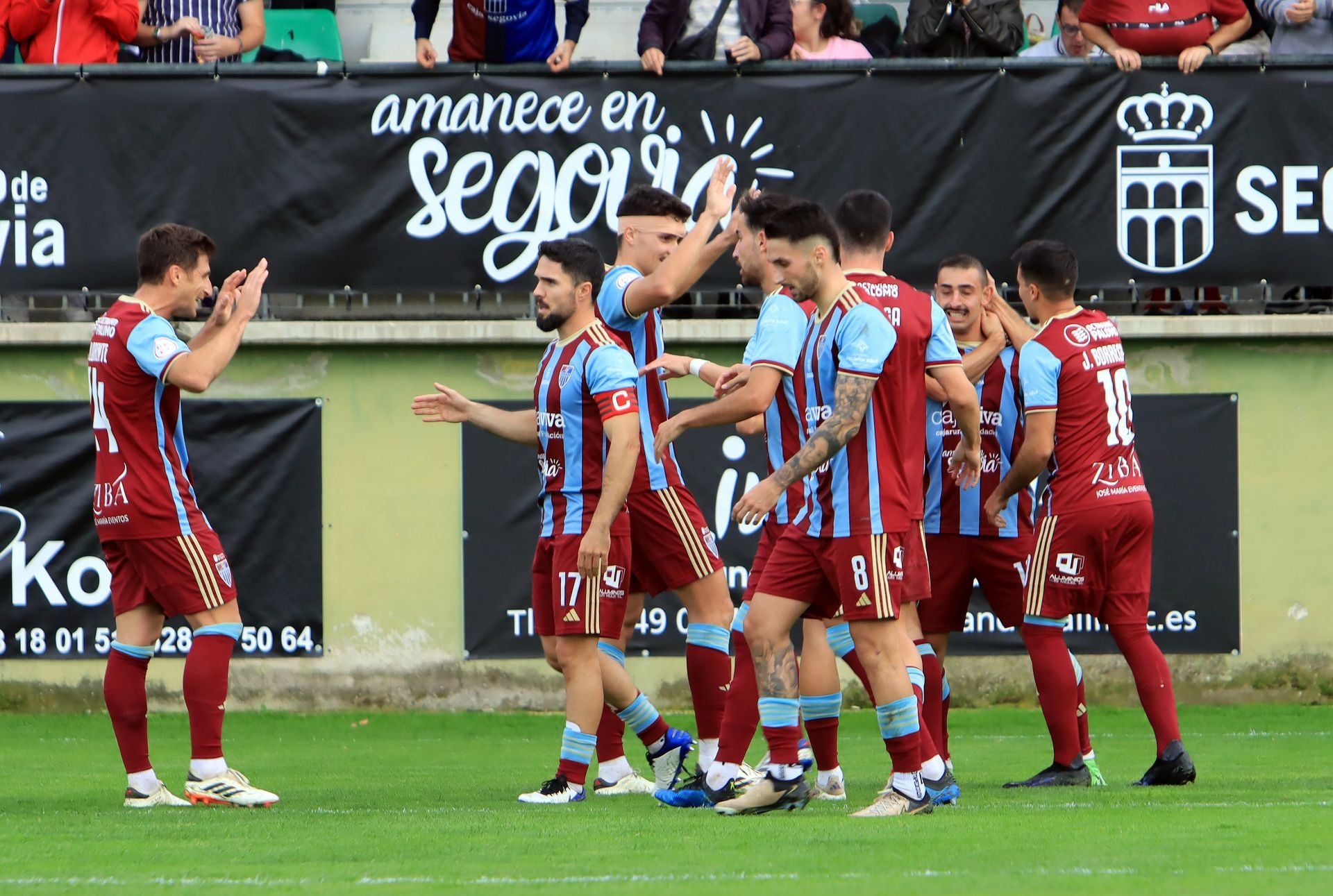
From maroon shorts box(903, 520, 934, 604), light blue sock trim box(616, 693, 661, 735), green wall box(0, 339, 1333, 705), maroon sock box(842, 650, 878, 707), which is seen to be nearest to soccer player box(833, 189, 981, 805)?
maroon shorts box(903, 520, 934, 604)

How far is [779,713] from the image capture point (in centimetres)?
Result: 578

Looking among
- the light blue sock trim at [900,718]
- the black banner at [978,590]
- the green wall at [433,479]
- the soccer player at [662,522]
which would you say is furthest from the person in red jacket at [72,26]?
the light blue sock trim at [900,718]

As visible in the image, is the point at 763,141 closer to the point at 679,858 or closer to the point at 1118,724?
the point at 1118,724

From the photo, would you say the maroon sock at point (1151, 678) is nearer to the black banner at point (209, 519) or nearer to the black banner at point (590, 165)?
the black banner at point (590, 165)

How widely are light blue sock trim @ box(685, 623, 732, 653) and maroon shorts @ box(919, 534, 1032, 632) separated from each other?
0.97 meters

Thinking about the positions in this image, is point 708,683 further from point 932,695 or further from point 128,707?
point 128,707

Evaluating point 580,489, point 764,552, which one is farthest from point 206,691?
point 764,552

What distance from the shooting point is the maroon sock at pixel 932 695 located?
6855 millimetres

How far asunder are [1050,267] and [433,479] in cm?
477

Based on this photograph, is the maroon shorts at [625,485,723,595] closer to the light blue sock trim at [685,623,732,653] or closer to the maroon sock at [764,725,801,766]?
the light blue sock trim at [685,623,732,653]

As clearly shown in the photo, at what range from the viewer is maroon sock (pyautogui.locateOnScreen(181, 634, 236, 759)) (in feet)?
21.0

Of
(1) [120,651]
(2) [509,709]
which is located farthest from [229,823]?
(2) [509,709]

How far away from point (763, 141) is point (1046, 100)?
72.5 inches

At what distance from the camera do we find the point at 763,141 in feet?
34.3
